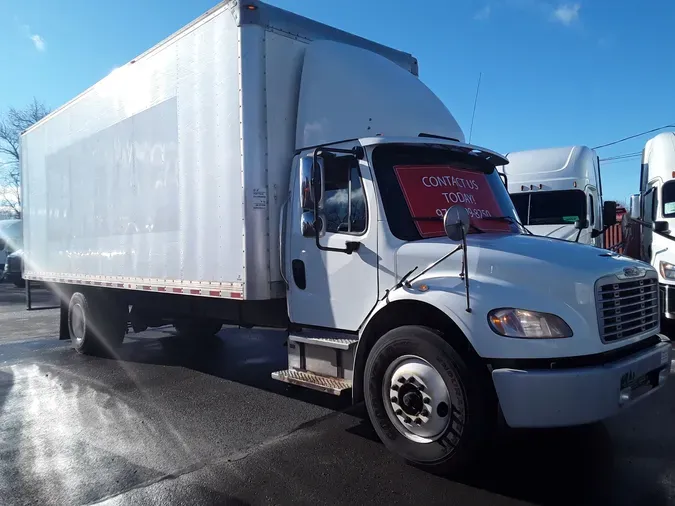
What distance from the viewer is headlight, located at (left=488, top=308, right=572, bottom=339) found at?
3.57 metres

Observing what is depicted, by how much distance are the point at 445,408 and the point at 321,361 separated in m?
1.40

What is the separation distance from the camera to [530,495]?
3646 millimetres

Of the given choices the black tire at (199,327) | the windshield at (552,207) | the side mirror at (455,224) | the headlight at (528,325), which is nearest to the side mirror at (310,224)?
the side mirror at (455,224)

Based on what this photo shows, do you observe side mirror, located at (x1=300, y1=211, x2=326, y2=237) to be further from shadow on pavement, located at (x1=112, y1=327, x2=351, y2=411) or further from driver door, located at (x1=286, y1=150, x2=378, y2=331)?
shadow on pavement, located at (x1=112, y1=327, x2=351, y2=411)

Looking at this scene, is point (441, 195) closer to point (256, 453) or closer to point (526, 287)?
point (526, 287)

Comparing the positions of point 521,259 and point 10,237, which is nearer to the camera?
point 521,259

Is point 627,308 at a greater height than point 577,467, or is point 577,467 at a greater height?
point 627,308

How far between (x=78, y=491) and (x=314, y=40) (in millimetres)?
4587

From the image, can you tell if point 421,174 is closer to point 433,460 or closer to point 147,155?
point 433,460

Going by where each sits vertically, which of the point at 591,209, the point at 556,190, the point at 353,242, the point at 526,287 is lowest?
the point at 526,287

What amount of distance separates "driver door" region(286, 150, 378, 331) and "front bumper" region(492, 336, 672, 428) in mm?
1319

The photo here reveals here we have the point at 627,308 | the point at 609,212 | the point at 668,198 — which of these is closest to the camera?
the point at 627,308

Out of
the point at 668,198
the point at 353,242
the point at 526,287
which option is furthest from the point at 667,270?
the point at 353,242

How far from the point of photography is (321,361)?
4934 millimetres
